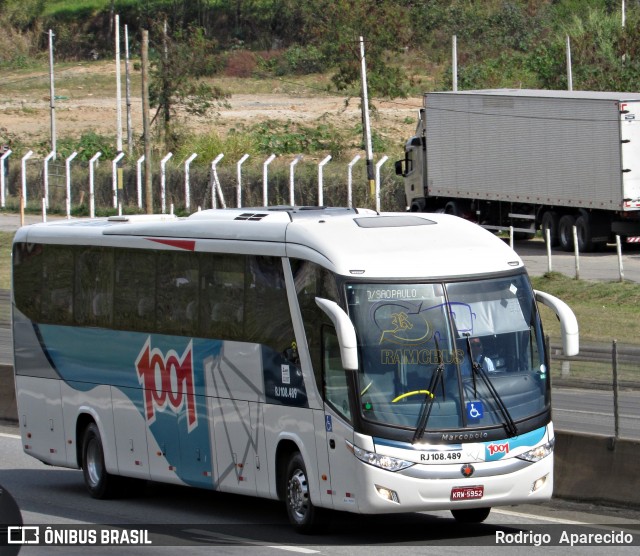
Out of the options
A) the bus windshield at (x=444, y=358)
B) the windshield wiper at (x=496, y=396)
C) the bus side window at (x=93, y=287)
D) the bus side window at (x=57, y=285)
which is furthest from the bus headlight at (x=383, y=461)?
the bus side window at (x=57, y=285)

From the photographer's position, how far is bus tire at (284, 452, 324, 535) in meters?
12.4

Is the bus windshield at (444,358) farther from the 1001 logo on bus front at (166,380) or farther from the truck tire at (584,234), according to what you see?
the truck tire at (584,234)

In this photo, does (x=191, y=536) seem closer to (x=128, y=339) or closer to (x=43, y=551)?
(x=43, y=551)

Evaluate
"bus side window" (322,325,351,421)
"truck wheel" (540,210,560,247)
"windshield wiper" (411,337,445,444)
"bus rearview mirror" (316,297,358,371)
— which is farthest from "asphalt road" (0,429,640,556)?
"truck wheel" (540,210,560,247)

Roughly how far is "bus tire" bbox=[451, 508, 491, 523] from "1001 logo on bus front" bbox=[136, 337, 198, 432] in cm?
284

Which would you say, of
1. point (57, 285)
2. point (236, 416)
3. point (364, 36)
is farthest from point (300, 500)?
point (364, 36)

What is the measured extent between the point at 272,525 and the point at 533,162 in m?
31.6

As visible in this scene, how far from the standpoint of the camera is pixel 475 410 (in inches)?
467

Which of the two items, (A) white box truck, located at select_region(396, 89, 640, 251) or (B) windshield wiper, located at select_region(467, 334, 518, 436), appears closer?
(B) windshield wiper, located at select_region(467, 334, 518, 436)

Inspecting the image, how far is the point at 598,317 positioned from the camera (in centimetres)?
3045

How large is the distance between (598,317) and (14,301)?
16429 mm

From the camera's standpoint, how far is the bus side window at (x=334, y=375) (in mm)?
12000

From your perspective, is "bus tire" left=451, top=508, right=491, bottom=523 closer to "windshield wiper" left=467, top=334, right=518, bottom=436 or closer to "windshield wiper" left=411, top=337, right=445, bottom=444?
"windshield wiper" left=467, top=334, right=518, bottom=436

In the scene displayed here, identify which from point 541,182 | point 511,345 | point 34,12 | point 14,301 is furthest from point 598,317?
point 34,12
